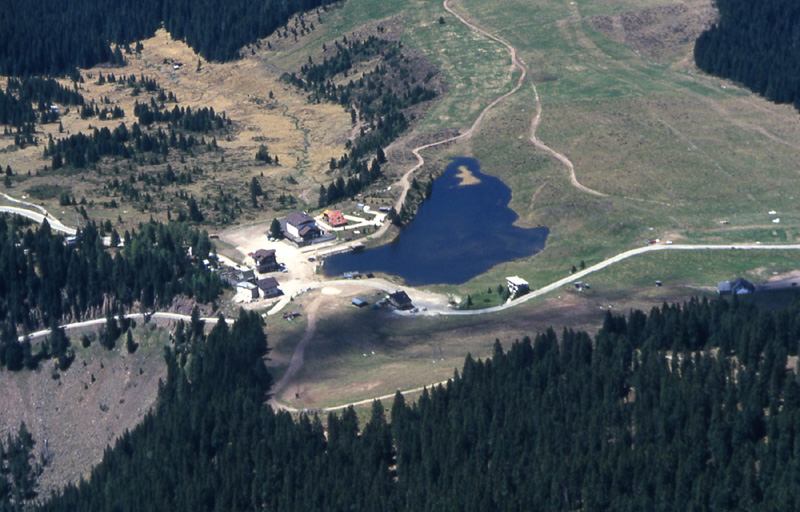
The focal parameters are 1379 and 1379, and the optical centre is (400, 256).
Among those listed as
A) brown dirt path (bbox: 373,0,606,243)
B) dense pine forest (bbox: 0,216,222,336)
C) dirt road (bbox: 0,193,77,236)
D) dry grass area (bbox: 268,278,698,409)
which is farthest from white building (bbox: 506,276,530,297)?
dirt road (bbox: 0,193,77,236)

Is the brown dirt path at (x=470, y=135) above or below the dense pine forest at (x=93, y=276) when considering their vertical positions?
above

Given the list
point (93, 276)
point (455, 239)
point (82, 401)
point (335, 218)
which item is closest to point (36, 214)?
point (93, 276)

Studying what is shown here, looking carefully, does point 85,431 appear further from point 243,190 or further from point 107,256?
point 243,190

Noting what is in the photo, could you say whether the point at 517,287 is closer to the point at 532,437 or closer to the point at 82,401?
the point at 532,437

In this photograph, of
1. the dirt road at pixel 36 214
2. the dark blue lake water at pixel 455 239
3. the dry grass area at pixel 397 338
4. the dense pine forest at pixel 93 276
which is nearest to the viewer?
the dry grass area at pixel 397 338

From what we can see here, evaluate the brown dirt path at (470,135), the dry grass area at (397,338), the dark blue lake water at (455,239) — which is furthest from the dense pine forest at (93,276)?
the brown dirt path at (470,135)

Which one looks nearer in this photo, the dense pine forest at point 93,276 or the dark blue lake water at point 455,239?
the dense pine forest at point 93,276

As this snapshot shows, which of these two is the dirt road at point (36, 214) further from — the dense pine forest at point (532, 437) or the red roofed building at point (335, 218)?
the dense pine forest at point (532, 437)
